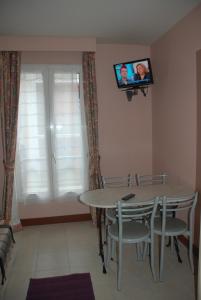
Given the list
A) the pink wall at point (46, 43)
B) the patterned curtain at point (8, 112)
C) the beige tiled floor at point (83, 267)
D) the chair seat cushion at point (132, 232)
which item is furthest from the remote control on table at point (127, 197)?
the pink wall at point (46, 43)

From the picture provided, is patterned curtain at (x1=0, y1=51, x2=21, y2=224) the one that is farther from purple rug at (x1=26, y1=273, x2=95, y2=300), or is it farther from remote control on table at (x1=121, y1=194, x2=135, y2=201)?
remote control on table at (x1=121, y1=194, x2=135, y2=201)

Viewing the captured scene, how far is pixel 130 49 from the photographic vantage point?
400 centimetres

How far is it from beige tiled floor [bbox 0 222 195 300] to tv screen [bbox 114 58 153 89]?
2103mm

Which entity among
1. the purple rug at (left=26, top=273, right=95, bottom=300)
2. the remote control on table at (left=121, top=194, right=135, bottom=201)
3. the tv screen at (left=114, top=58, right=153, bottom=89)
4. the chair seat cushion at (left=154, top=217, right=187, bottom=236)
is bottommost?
the purple rug at (left=26, top=273, right=95, bottom=300)

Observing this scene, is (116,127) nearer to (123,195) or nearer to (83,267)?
(123,195)

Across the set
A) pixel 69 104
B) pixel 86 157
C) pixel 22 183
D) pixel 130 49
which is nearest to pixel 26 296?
pixel 22 183

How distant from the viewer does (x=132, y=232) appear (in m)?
2.52

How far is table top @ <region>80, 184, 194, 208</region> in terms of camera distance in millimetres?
2547

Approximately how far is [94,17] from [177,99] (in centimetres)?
137

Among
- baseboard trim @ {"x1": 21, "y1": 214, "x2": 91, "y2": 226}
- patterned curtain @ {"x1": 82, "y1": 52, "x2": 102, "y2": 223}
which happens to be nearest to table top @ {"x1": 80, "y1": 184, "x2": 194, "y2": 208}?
patterned curtain @ {"x1": 82, "y1": 52, "x2": 102, "y2": 223}

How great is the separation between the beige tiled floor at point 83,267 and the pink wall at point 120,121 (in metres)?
1.16

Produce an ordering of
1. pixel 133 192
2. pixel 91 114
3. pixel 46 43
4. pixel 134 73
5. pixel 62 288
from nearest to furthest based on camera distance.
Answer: pixel 62 288 → pixel 133 192 → pixel 134 73 → pixel 46 43 → pixel 91 114

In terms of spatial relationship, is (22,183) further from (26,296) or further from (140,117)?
(140,117)

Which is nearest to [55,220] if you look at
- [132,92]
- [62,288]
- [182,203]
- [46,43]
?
[62,288]
